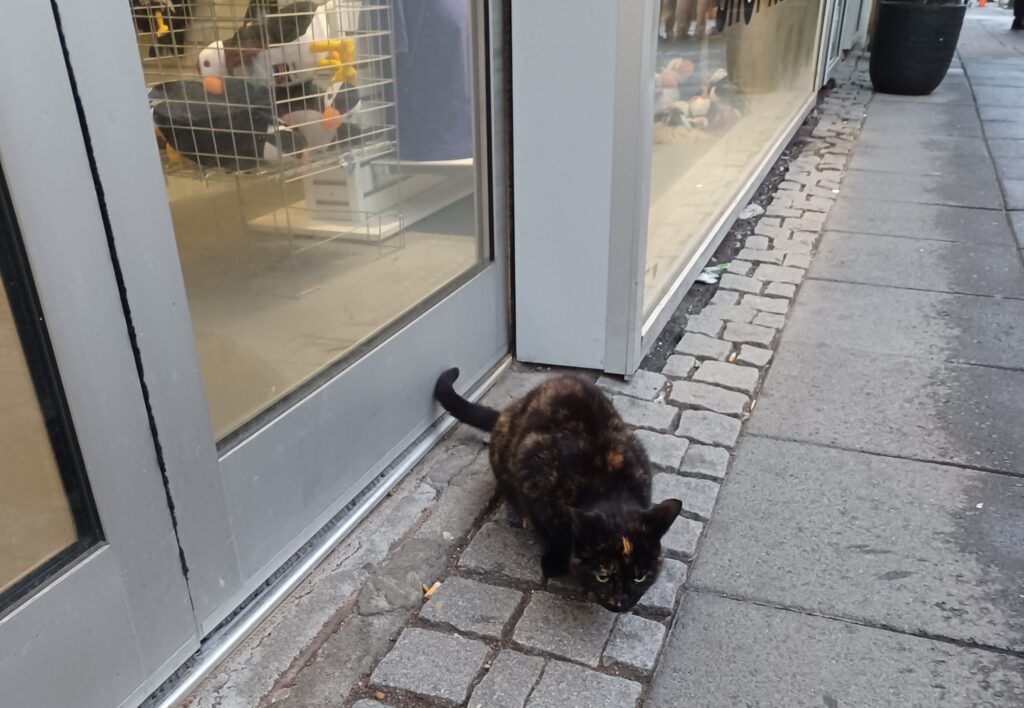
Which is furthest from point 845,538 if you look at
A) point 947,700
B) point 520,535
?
point 520,535

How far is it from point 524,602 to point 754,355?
194 centimetres

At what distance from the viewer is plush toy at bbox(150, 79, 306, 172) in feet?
6.39

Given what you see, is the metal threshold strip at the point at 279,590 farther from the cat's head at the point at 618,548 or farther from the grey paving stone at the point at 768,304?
the grey paving stone at the point at 768,304

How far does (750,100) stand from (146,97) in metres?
5.14

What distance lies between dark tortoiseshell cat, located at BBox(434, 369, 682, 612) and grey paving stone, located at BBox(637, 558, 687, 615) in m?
0.13

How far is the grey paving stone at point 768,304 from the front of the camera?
428 cm

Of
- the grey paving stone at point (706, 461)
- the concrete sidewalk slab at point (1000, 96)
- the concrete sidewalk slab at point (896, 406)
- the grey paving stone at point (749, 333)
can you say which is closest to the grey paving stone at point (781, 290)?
the grey paving stone at point (749, 333)

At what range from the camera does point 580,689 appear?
2.04 m

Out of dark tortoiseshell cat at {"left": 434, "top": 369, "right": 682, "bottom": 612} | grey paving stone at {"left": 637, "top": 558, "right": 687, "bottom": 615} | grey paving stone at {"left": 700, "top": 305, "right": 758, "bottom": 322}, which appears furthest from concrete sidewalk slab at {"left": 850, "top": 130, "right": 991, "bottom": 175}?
grey paving stone at {"left": 637, "top": 558, "right": 687, "bottom": 615}

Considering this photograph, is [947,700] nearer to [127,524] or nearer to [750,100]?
[127,524]

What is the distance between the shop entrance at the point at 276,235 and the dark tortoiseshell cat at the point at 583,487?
0.51 metres

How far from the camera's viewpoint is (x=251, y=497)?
2.20 metres

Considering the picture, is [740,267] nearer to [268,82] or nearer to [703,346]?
[703,346]

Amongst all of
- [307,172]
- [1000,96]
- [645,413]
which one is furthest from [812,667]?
[1000,96]
